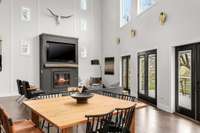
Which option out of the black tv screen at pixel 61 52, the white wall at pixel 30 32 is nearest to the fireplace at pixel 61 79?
the black tv screen at pixel 61 52

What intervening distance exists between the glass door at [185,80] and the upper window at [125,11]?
12.8 ft

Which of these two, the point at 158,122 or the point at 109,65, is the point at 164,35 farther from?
the point at 109,65

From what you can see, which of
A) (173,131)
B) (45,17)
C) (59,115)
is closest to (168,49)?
(173,131)

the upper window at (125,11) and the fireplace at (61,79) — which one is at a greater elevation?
the upper window at (125,11)

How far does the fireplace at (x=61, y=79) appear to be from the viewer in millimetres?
8750

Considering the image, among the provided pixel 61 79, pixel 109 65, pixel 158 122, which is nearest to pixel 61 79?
pixel 61 79

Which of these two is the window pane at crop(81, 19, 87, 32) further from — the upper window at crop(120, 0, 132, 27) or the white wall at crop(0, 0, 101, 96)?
the upper window at crop(120, 0, 132, 27)

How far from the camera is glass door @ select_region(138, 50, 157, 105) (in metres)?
6.28

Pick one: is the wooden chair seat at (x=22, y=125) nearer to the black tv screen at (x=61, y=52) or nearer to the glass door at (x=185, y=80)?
the glass door at (x=185, y=80)

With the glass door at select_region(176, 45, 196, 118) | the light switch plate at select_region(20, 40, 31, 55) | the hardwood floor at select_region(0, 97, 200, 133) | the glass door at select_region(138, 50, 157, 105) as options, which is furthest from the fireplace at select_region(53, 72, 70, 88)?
the glass door at select_region(176, 45, 196, 118)

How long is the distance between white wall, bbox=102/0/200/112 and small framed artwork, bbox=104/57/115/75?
117cm

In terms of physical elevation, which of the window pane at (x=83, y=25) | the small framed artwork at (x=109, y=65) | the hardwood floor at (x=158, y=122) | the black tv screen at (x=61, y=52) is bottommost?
the hardwood floor at (x=158, y=122)

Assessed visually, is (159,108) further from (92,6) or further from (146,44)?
(92,6)

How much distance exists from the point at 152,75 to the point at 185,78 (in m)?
1.65
